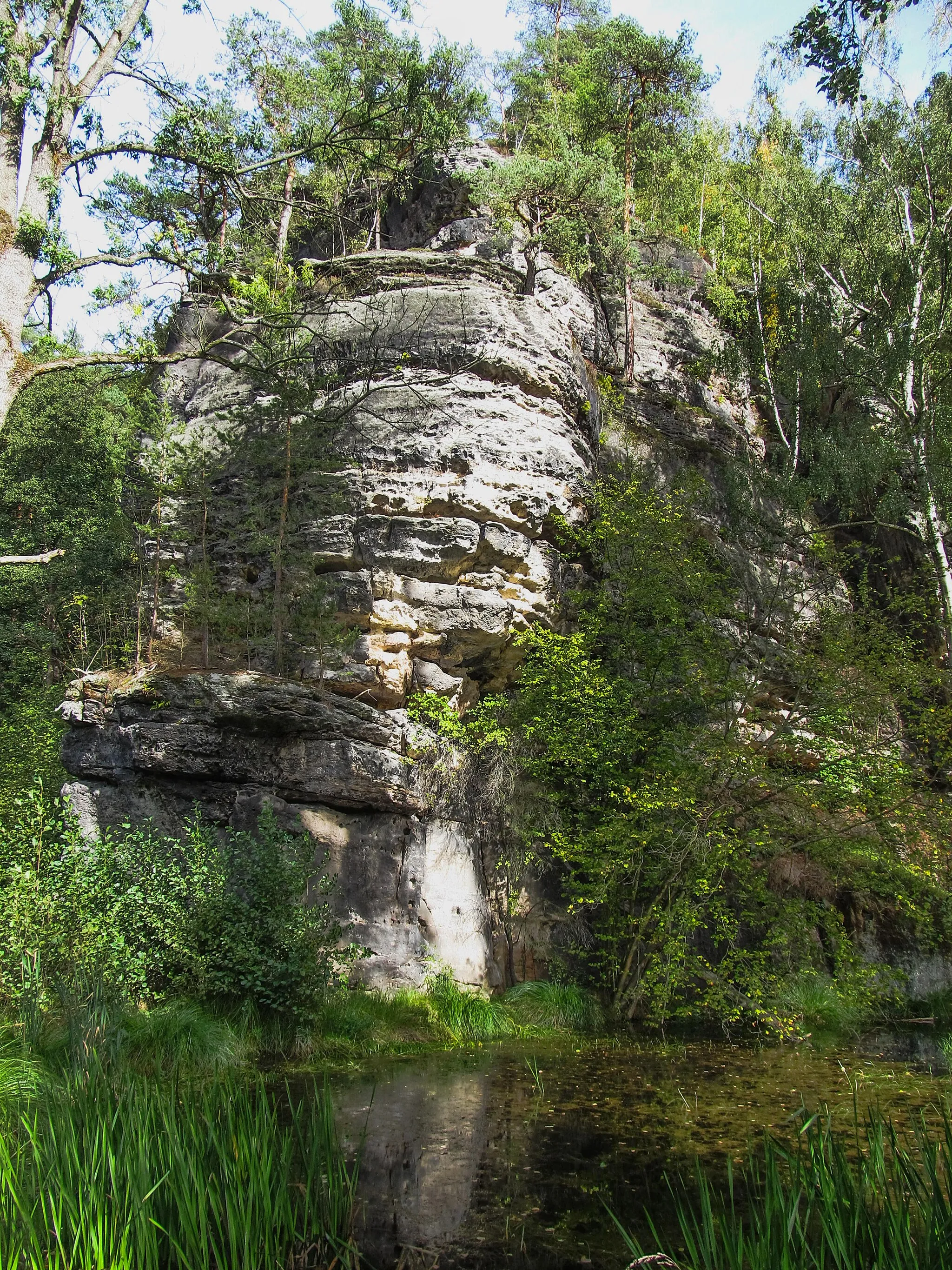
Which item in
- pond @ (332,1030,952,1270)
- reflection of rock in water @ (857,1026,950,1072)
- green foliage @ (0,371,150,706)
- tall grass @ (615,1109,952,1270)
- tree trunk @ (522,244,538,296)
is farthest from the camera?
green foliage @ (0,371,150,706)

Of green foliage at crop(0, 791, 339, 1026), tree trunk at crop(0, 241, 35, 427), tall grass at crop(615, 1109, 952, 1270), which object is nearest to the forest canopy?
tree trunk at crop(0, 241, 35, 427)

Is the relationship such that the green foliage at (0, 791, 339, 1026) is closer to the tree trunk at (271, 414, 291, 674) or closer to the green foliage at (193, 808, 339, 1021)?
the green foliage at (193, 808, 339, 1021)

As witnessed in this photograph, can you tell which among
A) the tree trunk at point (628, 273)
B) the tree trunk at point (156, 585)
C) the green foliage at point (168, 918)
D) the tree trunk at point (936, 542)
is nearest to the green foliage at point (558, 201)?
the tree trunk at point (628, 273)

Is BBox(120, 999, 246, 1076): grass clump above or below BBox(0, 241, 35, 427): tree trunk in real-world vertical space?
below

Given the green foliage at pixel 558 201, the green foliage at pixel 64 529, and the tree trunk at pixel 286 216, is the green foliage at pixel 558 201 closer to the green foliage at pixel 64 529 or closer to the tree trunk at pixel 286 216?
the tree trunk at pixel 286 216

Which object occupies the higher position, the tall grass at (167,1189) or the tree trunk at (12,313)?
the tree trunk at (12,313)

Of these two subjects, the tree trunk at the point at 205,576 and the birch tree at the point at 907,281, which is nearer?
the tree trunk at the point at 205,576

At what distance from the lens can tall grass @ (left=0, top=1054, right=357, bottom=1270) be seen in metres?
2.85

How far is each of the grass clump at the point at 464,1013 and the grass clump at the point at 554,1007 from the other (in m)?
0.26

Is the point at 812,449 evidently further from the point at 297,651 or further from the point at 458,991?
the point at 458,991

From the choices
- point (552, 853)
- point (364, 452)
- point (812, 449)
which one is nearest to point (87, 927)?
point (552, 853)

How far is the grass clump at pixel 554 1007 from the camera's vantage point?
991 centimetres

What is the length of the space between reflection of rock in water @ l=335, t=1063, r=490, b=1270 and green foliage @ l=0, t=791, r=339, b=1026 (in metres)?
1.46

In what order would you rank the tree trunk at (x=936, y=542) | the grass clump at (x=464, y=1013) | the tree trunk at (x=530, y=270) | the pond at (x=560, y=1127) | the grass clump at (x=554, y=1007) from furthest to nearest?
1. the tree trunk at (x=530, y=270)
2. the tree trunk at (x=936, y=542)
3. the grass clump at (x=554, y=1007)
4. the grass clump at (x=464, y=1013)
5. the pond at (x=560, y=1127)
